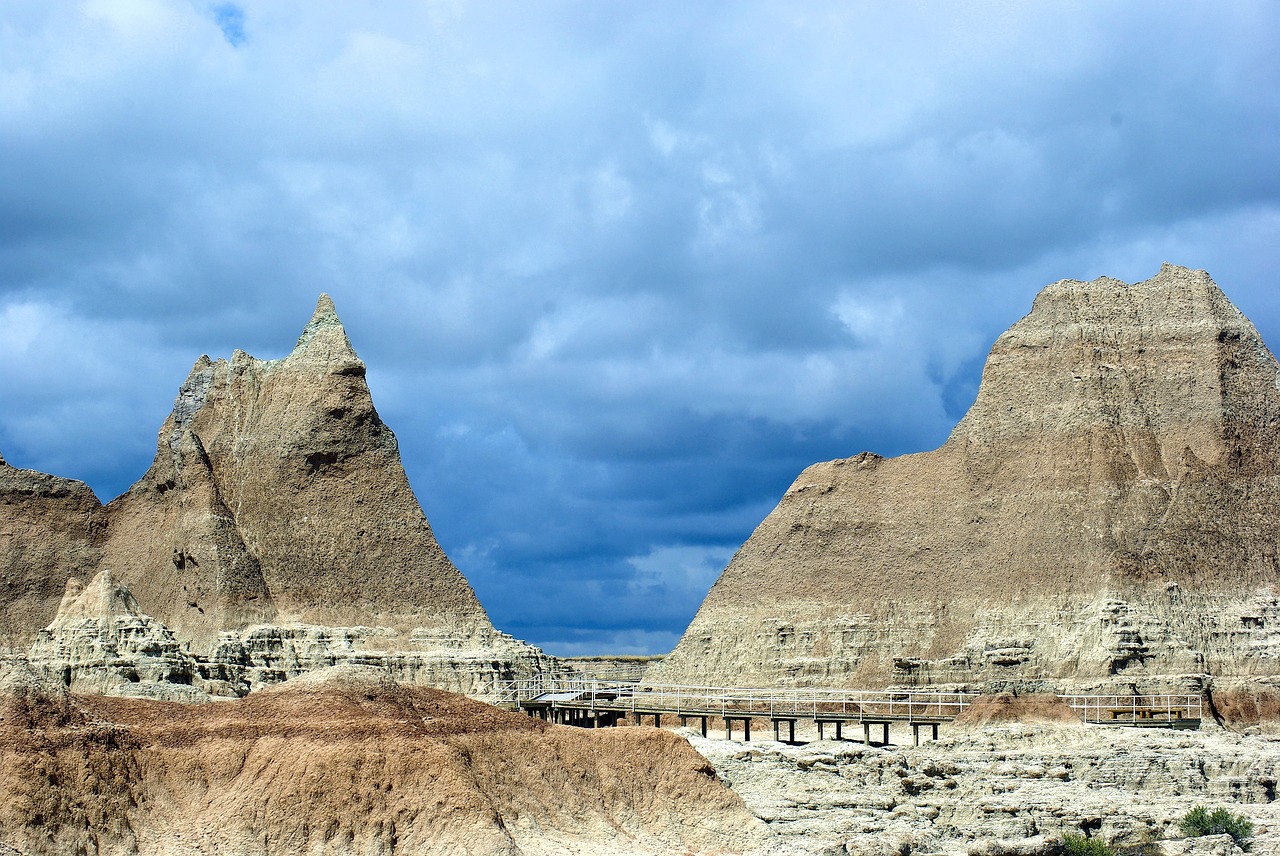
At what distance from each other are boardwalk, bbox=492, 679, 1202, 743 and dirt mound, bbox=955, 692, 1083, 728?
86cm

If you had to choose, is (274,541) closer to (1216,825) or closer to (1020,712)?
(1020,712)

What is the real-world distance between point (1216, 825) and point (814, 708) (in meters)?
24.7

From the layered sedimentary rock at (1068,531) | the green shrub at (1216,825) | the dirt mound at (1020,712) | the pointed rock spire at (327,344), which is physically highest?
the pointed rock spire at (327,344)

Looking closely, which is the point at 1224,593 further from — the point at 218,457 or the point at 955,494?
the point at 218,457

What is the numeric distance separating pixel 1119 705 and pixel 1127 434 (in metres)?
15.8

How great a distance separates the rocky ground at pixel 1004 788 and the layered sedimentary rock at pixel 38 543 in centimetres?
4146

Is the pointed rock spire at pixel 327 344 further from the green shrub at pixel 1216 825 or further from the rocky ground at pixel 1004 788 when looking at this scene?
the green shrub at pixel 1216 825

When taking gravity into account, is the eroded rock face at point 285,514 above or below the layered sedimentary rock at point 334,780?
above

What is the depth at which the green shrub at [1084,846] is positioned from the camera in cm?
4147

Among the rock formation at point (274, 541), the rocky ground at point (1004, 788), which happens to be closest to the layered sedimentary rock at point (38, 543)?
the rock formation at point (274, 541)

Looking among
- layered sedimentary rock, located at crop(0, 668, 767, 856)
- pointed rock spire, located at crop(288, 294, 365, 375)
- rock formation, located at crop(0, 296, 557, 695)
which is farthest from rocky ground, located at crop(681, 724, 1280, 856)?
pointed rock spire, located at crop(288, 294, 365, 375)

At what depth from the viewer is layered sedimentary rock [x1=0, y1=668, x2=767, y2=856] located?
35125 millimetres

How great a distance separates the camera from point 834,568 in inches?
3632

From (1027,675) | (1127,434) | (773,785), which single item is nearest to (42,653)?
(773,785)
